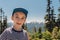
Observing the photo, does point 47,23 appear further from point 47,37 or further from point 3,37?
point 3,37

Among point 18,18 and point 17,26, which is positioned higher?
point 18,18

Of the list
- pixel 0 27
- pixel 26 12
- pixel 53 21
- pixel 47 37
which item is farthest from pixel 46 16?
pixel 26 12

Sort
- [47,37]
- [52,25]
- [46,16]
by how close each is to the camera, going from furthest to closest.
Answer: [46,16] < [52,25] < [47,37]

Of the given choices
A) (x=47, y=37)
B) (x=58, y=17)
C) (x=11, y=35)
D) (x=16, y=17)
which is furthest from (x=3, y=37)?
(x=58, y=17)

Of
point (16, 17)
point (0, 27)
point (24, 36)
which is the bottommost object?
point (0, 27)

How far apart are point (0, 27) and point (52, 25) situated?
11807 mm

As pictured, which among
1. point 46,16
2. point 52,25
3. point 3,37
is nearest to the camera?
point 3,37

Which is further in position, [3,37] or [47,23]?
[47,23]

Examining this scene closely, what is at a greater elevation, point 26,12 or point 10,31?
point 26,12

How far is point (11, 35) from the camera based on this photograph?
3488 mm

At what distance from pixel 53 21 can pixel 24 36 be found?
45.6 meters

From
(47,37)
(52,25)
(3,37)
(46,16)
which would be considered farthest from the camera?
(46,16)

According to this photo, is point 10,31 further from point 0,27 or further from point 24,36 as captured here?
point 0,27

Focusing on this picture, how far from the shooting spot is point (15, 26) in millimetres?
3564
